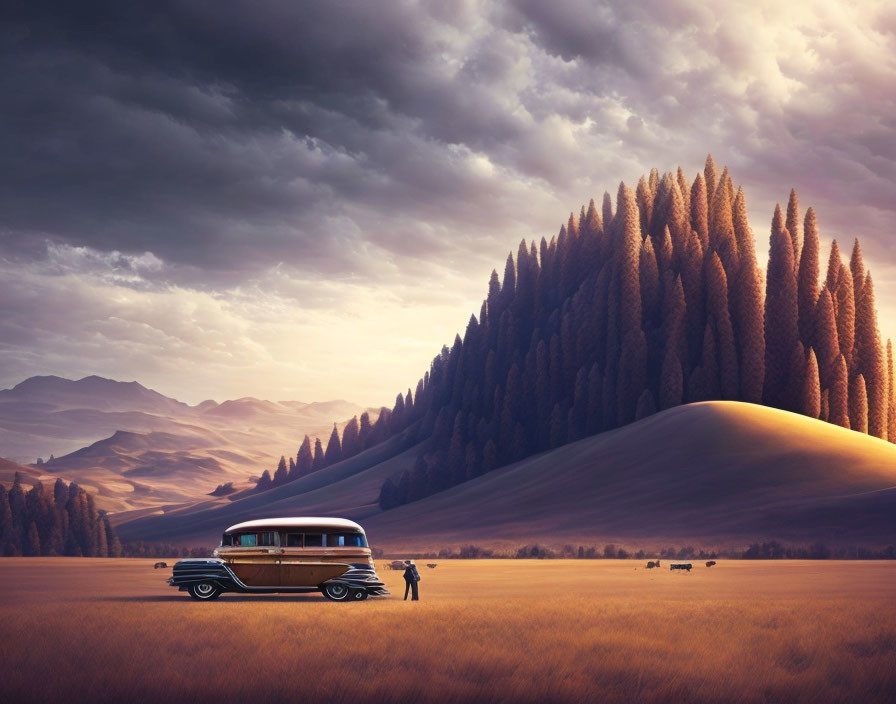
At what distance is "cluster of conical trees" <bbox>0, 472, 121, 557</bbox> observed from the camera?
117m

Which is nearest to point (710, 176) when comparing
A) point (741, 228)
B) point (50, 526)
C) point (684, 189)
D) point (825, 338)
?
point (684, 189)

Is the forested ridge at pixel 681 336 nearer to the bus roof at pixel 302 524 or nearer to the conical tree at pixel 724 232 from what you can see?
the conical tree at pixel 724 232

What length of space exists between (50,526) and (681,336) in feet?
257

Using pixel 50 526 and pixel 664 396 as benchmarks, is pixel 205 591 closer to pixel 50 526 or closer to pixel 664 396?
pixel 50 526

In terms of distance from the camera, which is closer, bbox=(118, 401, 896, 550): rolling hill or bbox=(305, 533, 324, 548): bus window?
bbox=(305, 533, 324, 548): bus window

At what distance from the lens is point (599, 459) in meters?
117

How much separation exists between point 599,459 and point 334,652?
9587 cm

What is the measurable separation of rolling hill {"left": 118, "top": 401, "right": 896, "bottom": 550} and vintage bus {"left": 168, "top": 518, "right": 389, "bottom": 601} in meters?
50.1

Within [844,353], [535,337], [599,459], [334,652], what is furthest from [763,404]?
[334,652]

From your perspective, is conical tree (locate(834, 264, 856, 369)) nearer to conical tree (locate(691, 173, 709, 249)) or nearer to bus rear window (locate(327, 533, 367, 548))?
conical tree (locate(691, 173, 709, 249))

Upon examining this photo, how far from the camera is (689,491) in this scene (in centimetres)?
9875

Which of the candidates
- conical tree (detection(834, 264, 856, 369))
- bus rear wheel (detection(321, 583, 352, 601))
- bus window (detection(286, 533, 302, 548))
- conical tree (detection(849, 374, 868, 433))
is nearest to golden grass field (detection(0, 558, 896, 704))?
bus rear wheel (detection(321, 583, 352, 601))

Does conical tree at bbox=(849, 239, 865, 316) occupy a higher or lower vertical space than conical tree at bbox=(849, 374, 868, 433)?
higher

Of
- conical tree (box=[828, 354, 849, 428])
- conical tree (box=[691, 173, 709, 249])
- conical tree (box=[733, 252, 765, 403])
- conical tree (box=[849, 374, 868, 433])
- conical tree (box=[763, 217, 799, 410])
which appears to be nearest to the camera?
conical tree (box=[828, 354, 849, 428])
